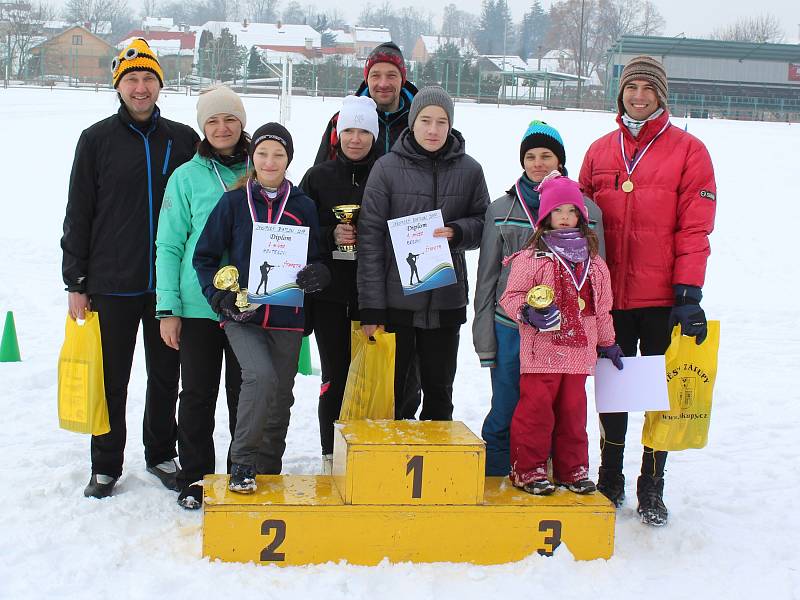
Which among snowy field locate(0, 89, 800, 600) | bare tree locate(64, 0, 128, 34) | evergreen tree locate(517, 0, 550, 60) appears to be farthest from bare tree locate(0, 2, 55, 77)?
evergreen tree locate(517, 0, 550, 60)

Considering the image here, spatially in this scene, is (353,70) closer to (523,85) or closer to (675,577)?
(523,85)

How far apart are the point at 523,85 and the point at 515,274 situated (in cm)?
4381

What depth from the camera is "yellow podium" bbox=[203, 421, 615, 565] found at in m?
3.51

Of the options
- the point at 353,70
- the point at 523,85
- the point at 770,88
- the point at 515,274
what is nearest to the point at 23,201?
the point at 515,274

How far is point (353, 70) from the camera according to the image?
136 ft

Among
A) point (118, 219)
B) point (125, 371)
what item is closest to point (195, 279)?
point (118, 219)

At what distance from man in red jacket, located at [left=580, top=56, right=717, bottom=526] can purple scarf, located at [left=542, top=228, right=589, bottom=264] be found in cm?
39

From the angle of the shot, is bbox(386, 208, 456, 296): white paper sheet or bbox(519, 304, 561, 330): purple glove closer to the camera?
bbox(519, 304, 561, 330): purple glove

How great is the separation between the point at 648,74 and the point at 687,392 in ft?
4.91

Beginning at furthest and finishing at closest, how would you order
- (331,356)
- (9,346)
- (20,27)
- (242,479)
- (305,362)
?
(20,27) < (305,362) < (9,346) < (331,356) < (242,479)

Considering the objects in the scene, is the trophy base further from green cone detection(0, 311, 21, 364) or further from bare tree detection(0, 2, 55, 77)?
bare tree detection(0, 2, 55, 77)

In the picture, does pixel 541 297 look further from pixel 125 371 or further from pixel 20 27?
pixel 20 27

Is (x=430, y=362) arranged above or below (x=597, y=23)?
below

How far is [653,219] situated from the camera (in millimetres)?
4047
